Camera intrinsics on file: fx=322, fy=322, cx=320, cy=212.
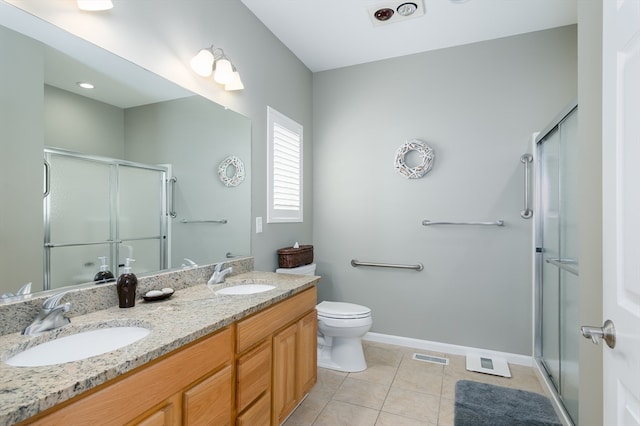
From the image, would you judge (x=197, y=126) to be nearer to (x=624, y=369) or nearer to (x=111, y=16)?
(x=111, y=16)

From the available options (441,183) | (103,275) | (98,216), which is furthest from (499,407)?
(98,216)

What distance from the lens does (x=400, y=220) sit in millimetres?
2965

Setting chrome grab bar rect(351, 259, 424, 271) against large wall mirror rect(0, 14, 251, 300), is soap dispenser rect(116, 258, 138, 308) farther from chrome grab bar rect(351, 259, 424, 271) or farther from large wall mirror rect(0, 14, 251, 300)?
chrome grab bar rect(351, 259, 424, 271)

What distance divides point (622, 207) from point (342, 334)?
2.02 metres

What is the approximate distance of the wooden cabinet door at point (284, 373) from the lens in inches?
64.4

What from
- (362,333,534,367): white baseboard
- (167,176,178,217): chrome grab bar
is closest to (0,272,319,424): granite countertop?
(167,176,178,217): chrome grab bar

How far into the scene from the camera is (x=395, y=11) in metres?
2.31

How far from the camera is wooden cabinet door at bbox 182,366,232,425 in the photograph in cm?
106

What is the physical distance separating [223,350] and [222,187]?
113cm

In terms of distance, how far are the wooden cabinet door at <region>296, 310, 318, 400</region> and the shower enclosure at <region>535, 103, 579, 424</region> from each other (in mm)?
1406

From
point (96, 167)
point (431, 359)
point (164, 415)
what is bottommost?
point (431, 359)

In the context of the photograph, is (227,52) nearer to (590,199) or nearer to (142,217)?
(142,217)

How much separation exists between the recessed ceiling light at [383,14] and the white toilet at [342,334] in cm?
204

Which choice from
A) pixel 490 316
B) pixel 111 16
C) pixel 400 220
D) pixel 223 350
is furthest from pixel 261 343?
pixel 490 316
